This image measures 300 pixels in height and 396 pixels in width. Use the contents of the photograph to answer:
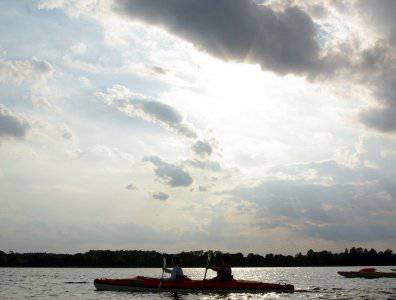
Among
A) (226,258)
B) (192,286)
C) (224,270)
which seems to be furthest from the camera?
(224,270)

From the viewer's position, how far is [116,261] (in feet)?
514

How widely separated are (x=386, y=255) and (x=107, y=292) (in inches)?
5644

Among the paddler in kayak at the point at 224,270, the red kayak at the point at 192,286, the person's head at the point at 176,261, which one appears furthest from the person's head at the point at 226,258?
the person's head at the point at 176,261

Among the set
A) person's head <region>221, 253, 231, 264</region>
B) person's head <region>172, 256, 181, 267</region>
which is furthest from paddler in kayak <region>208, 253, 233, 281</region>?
person's head <region>172, 256, 181, 267</region>

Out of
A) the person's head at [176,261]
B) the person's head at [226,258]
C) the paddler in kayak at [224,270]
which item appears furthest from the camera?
the paddler in kayak at [224,270]

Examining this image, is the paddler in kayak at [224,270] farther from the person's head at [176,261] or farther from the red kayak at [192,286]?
the person's head at [176,261]

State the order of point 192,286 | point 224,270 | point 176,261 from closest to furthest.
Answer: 1. point 176,261
2. point 192,286
3. point 224,270

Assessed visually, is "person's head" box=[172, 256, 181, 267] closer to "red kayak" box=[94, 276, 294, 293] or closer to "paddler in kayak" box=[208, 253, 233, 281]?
"red kayak" box=[94, 276, 294, 293]

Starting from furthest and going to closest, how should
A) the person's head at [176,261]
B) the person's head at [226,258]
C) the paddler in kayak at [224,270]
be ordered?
the paddler in kayak at [224,270] → the person's head at [176,261] → the person's head at [226,258]

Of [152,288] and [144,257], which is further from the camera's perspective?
[144,257]

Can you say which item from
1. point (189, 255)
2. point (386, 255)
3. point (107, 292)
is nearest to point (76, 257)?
point (189, 255)

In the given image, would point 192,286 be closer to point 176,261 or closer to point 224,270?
point 176,261

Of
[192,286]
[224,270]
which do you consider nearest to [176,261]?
[192,286]

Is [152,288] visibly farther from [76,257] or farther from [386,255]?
[386,255]
